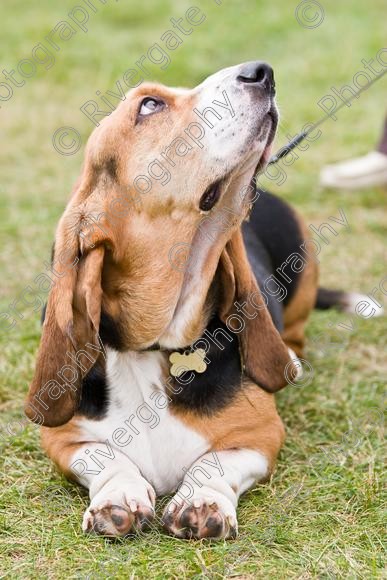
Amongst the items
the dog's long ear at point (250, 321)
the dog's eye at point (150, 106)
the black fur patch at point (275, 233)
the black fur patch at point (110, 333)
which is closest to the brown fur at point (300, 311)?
the black fur patch at point (275, 233)

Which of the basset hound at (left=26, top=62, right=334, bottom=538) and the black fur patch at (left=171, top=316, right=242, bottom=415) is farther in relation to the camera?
the black fur patch at (left=171, top=316, right=242, bottom=415)

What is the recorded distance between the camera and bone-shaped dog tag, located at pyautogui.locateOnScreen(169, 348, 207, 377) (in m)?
3.41

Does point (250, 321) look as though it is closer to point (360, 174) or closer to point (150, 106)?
point (150, 106)

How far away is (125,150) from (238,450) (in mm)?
1195

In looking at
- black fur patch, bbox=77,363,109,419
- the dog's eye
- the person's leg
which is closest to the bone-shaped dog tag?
black fur patch, bbox=77,363,109,419

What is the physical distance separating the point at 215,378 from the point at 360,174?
396 centimetres

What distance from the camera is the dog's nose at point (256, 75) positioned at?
311cm

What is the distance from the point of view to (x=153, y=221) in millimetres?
3289

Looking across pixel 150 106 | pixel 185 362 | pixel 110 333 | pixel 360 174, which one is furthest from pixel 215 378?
pixel 360 174

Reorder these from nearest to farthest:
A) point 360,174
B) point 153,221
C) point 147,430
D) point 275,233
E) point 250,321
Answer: point 153,221 < point 147,430 < point 250,321 < point 275,233 < point 360,174

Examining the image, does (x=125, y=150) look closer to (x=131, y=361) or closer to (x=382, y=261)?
(x=131, y=361)

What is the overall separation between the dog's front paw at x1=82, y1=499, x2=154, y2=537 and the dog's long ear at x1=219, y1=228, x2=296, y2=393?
731 mm

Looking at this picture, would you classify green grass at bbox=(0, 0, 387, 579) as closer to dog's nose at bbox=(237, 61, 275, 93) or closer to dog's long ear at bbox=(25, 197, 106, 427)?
dog's long ear at bbox=(25, 197, 106, 427)

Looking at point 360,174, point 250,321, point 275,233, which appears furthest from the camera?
point 360,174
